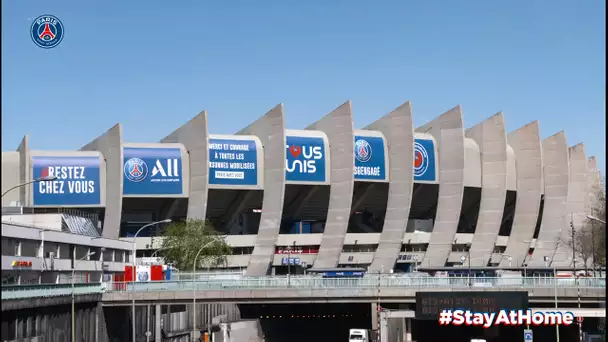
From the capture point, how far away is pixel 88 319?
71312mm

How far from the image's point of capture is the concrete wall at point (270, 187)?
124188 mm

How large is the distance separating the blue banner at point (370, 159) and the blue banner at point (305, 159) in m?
5.76

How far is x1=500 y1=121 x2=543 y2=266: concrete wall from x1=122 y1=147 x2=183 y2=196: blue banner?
62.7 m

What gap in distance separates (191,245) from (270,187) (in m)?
21.3

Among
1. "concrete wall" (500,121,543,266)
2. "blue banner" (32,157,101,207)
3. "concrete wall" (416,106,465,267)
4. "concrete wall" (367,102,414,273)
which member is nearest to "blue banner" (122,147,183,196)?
"blue banner" (32,157,101,207)

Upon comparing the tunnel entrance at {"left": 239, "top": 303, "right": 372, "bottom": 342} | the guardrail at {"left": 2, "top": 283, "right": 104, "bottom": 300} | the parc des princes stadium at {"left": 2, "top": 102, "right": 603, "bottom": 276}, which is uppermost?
the parc des princes stadium at {"left": 2, "top": 102, "right": 603, "bottom": 276}

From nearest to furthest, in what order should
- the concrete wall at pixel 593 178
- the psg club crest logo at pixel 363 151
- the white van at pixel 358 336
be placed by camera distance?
the white van at pixel 358 336
the psg club crest logo at pixel 363 151
the concrete wall at pixel 593 178

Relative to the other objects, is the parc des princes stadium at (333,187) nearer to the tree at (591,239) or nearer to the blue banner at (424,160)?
the blue banner at (424,160)

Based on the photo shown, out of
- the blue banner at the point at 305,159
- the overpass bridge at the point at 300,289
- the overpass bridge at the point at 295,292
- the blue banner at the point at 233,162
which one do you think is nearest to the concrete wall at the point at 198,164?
the blue banner at the point at 233,162

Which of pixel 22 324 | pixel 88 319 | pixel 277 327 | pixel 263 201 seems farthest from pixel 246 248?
pixel 22 324

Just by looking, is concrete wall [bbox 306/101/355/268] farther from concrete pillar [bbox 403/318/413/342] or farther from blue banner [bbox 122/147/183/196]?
concrete pillar [bbox 403/318/413/342]

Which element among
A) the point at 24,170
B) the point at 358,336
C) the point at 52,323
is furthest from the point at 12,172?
the point at 52,323

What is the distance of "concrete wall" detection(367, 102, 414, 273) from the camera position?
132m

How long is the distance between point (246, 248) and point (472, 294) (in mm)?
67114
